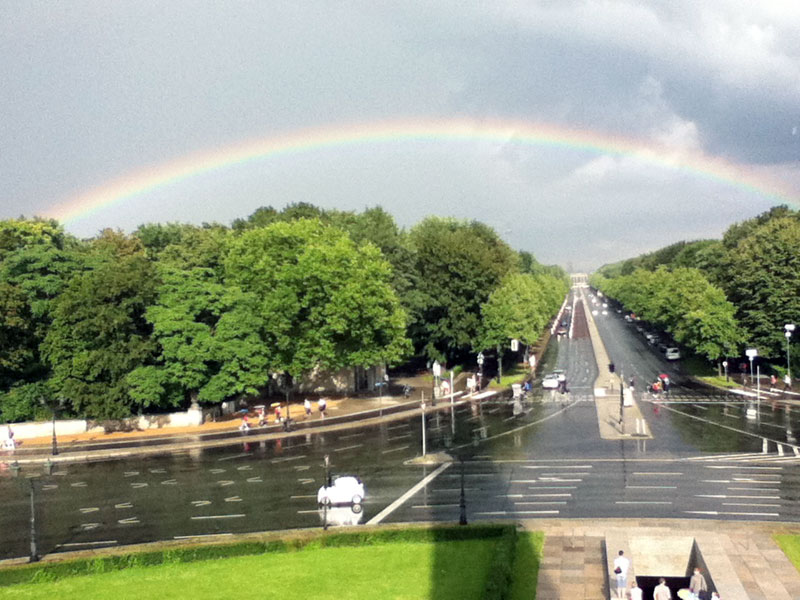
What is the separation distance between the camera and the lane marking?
100 ft

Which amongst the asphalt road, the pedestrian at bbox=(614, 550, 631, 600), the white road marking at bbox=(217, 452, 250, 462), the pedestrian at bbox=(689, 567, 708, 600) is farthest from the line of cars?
the pedestrian at bbox=(614, 550, 631, 600)

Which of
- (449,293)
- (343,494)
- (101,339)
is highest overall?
(449,293)

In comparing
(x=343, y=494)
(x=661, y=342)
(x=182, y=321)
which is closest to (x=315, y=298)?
(x=182, y=321)

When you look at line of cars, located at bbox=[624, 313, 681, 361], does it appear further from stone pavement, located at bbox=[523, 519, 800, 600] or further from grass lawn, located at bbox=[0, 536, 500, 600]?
grass lawn, located at bbox=[0, 536, 500, 600]

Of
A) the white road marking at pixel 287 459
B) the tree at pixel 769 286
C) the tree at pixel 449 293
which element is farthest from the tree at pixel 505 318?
the white road marking at pixel 287 459

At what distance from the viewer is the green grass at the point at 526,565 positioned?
21922 mm

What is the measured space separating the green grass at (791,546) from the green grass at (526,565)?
8.60 meters

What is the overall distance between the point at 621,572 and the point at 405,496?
14.5m

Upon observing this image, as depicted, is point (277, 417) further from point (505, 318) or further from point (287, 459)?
point (505, 318)

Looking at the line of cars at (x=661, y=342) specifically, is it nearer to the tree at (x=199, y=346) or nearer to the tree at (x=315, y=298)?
the tree at (x=315, y=298)

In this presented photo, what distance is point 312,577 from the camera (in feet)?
76.5

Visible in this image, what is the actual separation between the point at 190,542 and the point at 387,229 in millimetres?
64263

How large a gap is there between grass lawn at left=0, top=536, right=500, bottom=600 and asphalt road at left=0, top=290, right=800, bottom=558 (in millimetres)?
4424

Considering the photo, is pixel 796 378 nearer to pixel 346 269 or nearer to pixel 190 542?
pixel 346 269
